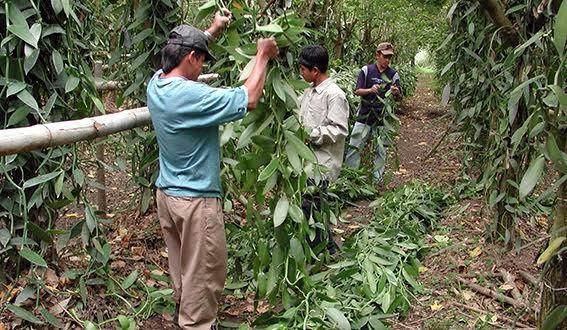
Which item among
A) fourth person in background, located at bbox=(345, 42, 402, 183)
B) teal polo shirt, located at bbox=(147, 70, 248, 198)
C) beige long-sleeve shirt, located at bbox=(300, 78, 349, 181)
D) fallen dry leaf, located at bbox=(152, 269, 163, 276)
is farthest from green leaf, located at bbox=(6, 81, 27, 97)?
fourth person in background, located at bbox=(345, 42, 402, 183)

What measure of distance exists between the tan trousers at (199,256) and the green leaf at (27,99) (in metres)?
0.64

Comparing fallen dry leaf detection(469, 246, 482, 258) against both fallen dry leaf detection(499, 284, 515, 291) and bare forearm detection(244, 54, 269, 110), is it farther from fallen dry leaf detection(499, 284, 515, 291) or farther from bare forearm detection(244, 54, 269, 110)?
bare forearm detection(244, 54, 269, 110)

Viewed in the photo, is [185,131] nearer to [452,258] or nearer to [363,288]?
[363,288]

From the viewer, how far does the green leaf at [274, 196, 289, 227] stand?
2.12m

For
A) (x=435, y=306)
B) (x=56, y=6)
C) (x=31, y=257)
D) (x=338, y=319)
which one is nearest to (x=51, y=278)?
(x=31, y=257)

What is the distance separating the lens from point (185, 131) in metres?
2.24

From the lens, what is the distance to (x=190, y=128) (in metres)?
2.21

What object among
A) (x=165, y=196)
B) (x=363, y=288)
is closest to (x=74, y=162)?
(x=165, y=196)

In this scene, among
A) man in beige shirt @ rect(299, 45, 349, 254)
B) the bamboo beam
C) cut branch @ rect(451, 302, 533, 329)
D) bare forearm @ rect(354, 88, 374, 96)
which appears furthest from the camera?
bare forearm @ rect(354, 88, 374, 96)

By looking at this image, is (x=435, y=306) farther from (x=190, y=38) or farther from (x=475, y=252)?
(x=190, y=38)

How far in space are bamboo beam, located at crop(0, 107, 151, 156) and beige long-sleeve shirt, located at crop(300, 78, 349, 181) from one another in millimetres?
1163

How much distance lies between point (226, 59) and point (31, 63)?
112 centimetres

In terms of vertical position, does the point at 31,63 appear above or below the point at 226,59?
above

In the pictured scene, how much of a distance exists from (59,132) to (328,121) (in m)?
1.76
